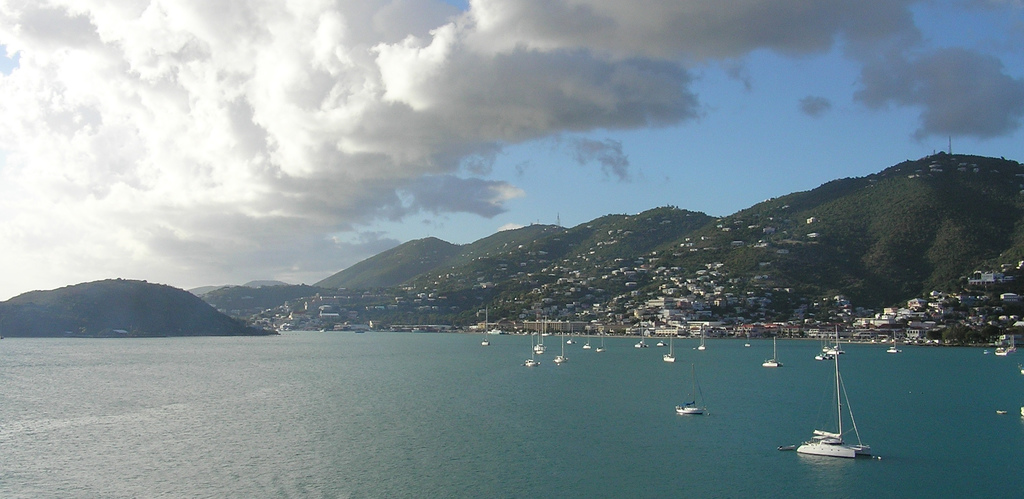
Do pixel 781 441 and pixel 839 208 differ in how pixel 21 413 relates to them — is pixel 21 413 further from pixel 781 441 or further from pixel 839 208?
pixel 839 208

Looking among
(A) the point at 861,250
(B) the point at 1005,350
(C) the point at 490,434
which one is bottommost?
(C) the point at 490,434

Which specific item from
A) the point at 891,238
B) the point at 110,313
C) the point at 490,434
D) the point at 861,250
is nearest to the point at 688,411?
the point at 490,434

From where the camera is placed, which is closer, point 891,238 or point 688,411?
point 688,411

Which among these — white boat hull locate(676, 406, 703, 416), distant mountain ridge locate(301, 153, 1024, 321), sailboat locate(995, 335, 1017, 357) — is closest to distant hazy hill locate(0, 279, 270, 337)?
distant mountain ridge locate(301, 153, 1024, 321)

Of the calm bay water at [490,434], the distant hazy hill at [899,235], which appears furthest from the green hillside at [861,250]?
the calm bay water at [490,434]

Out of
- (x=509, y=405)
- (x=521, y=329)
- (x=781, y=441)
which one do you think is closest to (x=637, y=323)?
(x=521, y=329)

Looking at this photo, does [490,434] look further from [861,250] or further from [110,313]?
[110,313]

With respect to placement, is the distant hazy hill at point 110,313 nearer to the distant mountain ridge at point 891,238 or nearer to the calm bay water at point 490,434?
the calm bay water at point 490,434
